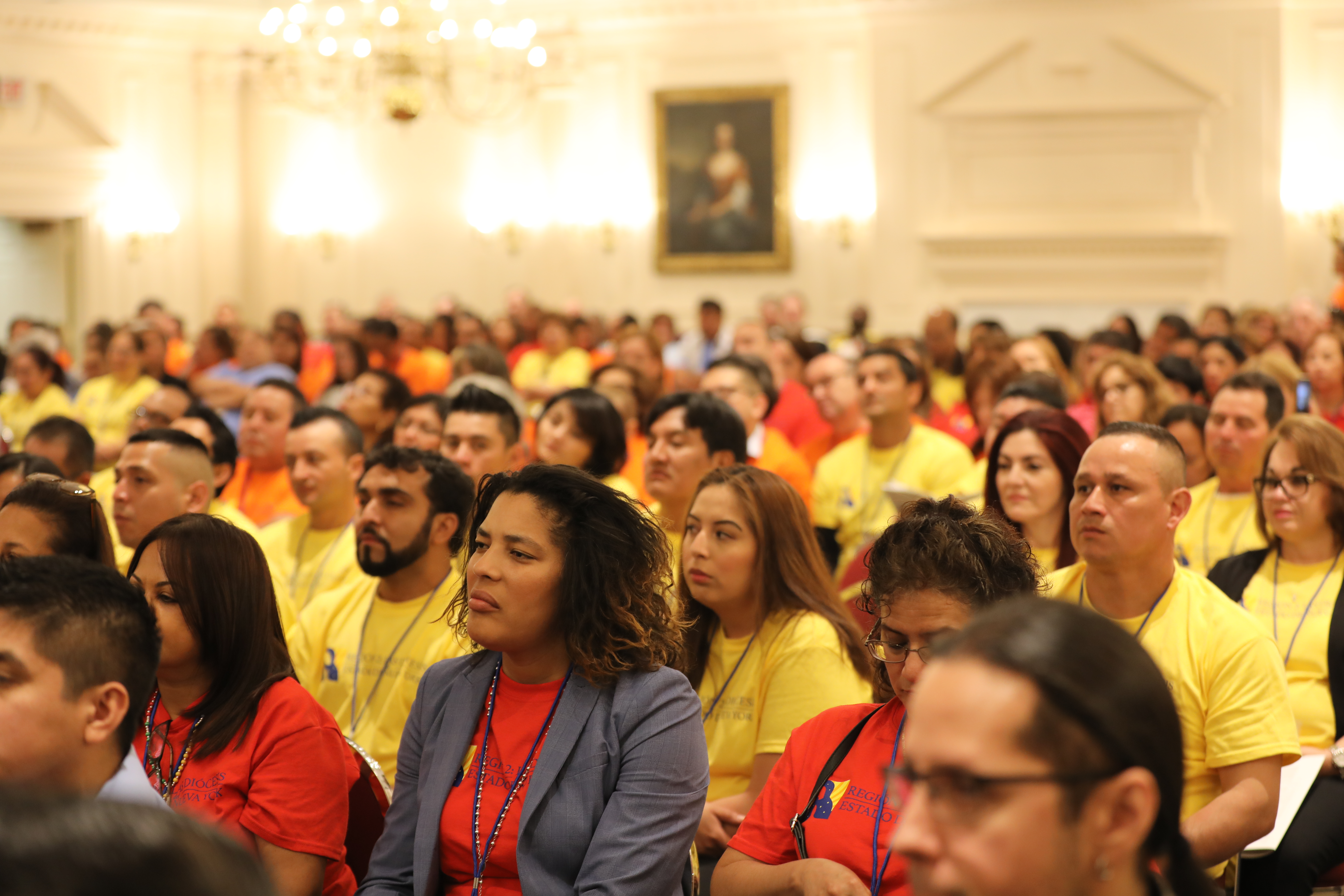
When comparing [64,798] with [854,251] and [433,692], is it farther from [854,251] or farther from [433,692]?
[854,251]

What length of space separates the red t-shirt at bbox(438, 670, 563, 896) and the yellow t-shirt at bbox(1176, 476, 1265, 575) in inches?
122

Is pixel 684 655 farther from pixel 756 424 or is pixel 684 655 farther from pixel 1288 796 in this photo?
pixel 756 424

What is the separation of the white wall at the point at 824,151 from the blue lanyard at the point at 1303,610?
1008 cm

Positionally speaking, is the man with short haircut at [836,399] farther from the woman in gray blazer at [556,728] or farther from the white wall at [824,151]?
the white wall at [824,151]

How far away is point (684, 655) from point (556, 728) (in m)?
0.46

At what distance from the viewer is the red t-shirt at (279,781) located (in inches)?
106

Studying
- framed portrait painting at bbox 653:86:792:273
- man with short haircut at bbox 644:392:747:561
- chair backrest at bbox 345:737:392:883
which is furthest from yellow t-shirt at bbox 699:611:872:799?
framed portrait painting at bbox 653:86:792:273

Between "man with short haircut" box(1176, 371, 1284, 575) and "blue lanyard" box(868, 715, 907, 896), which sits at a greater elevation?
"man with short haircut" box(1176, 371, 1284, 575)

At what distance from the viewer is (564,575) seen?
276 centimetres

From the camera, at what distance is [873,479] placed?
6543 mm

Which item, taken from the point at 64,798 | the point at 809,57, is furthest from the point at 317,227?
the point at 64,798

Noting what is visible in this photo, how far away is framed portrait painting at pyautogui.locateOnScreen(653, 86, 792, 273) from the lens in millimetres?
15164

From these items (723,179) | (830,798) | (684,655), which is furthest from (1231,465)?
(723,179)

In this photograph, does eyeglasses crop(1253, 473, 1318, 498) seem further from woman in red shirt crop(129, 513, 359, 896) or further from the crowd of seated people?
woman in red shirt crop(129, 513, 359, 896)
